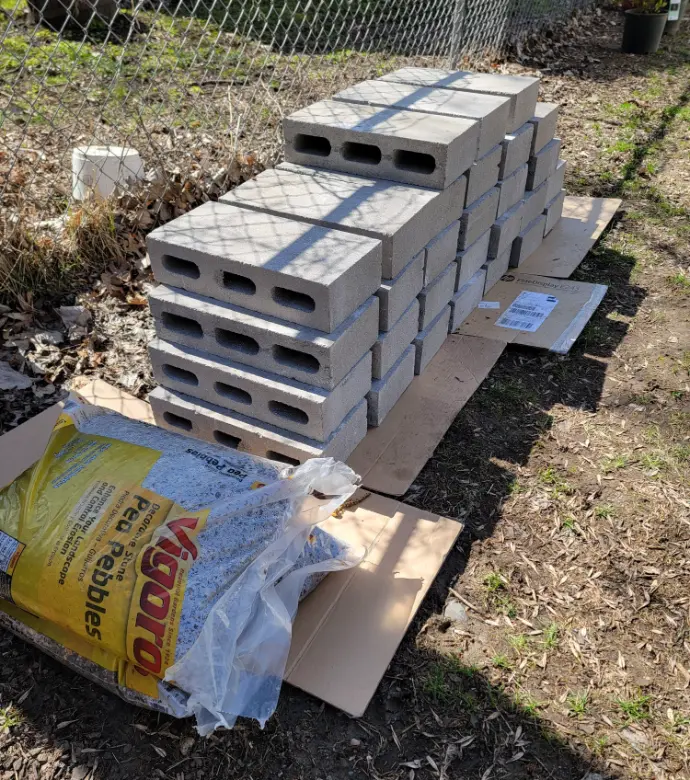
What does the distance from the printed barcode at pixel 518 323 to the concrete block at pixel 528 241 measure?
0.73 metres

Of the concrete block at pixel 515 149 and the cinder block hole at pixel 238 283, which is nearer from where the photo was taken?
the cinder block hole at pixel 238 283

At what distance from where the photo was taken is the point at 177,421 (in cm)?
323

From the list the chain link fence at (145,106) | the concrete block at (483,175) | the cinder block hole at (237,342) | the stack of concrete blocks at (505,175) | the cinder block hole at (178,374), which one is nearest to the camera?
the cinder block hole at (237,342)

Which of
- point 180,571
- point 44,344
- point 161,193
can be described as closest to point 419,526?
point 180,571

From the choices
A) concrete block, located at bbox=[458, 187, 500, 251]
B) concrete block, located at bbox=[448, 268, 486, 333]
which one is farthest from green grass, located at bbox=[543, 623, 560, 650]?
concrete block, located at bbox=[458, 187, 500, 251]

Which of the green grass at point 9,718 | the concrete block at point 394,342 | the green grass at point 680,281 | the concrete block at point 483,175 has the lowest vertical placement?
the green grass at point 9,718

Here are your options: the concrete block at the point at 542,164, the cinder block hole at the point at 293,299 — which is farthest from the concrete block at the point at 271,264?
the concrete block at the point at 542,164

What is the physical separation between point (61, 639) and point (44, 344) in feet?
6.64

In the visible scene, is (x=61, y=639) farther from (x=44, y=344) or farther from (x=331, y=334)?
(x=44, y=344)

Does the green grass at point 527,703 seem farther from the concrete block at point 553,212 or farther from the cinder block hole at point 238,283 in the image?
the concrete block at point 553,212

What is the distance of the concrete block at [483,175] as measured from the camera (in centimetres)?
366

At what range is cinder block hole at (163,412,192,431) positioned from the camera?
320 centimetres

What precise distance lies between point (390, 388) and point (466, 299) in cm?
98

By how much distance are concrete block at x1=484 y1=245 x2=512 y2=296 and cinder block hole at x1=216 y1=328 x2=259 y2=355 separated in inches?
72.4
